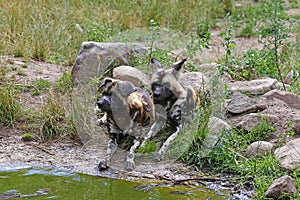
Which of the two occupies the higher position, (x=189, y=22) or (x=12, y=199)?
(x=189, y=22)

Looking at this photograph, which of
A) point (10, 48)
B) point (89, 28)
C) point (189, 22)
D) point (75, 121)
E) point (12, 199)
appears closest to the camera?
point (12, 199)

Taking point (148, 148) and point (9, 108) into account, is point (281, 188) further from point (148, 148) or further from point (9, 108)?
point (9, 108)

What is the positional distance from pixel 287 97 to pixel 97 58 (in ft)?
7.78

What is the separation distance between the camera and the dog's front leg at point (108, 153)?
5.56 metres

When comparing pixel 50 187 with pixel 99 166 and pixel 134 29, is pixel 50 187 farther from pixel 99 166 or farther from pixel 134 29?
pixel 134 29

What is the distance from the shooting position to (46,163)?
5.76 metres

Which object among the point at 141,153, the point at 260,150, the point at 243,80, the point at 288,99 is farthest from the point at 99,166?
the point at 243,80

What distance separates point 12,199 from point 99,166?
3.37ft

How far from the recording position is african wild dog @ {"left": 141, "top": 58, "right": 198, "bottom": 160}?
5637mm

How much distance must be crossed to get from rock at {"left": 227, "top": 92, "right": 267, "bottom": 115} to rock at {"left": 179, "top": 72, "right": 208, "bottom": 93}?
1.21ft

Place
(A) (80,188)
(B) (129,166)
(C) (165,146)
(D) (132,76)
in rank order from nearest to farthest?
(A) (80,188)
(B) (129,166)
(C) (165,146)
(D) (132,76)

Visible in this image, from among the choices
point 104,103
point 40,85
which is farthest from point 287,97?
point 40,85

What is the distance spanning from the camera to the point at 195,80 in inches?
265

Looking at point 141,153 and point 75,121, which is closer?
point 141,153
